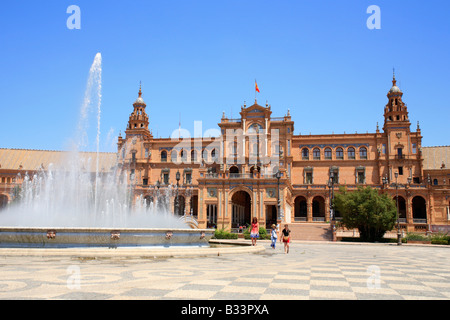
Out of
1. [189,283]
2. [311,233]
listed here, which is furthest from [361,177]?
[189,283]

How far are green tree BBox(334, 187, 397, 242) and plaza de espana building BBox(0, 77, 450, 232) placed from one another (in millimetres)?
14834

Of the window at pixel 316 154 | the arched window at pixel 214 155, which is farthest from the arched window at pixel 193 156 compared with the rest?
the window at pixel 316 154

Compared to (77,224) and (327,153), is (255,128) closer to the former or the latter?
(327,153)

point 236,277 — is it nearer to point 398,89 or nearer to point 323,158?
point 323,158

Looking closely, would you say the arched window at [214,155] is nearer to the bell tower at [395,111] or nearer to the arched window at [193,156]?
the arched window at [193,156]

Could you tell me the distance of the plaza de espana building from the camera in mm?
53688

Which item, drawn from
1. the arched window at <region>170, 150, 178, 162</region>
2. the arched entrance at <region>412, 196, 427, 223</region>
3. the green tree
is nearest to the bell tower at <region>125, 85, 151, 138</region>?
the arched window at <region>170, 150, 178, 162</region>

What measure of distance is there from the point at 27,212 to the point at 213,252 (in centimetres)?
935

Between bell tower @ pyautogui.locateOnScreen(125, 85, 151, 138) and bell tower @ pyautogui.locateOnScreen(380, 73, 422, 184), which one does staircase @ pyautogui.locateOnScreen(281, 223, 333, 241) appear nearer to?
bell tower @ pyautogui.locateOnScreen(380, 73, 422, 184)

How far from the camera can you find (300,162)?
198 feet

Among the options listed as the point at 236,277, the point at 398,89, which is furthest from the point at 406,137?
the point at 236,277

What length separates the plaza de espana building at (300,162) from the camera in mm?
53688

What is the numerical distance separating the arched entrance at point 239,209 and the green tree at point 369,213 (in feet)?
44.3
